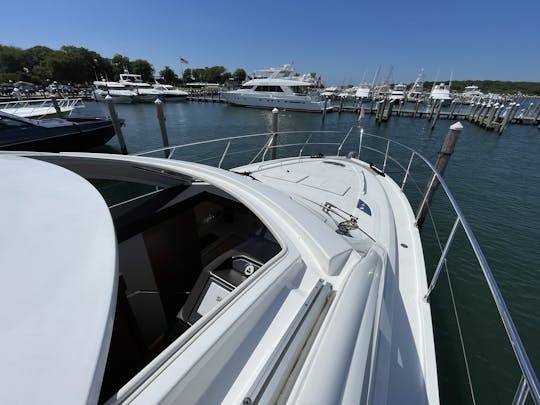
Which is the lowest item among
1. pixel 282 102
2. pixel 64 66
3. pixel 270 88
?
pixel 282 102

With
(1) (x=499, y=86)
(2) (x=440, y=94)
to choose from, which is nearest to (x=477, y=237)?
(2) (x=440, y=94)

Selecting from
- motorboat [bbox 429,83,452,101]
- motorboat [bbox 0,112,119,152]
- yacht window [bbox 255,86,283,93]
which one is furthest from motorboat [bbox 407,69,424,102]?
motorboat [bbox 0,112,119,152]

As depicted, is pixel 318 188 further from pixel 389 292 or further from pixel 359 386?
pixel 359 386

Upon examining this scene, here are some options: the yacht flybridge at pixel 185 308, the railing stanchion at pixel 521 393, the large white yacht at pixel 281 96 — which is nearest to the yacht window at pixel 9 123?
the yacht flybridge at pixel 185 308

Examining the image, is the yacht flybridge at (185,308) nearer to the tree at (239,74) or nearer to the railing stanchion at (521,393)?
the railing stanchion at (521,393)

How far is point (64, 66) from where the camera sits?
49.2 meters

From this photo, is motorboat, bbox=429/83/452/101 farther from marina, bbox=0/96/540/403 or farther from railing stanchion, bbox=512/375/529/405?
railing stanchion, bbox=512/375/529/405

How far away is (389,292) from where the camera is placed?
5.80ft

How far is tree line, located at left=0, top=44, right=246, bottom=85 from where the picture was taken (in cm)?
4878

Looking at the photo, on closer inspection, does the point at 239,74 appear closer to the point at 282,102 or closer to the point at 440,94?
the point at 282,102

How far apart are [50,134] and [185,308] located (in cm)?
962

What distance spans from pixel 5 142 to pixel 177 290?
→ 838 cm

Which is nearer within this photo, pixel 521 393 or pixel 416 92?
pixel 521 393

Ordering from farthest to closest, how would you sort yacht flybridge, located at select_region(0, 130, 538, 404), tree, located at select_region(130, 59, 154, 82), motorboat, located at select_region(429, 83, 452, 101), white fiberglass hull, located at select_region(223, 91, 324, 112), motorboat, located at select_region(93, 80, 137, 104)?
tree, located at select_region(130, 59, 154, 82) → motorboat, located at select_region(93, 80, 137, 104) → motorboat, located at select_region(429, 83, 452, 101) → white fiberglass hull, located at select_region(223, 91, 324, 112) → yacht flybridge, located at select_region(0, 130, 538, 404)
